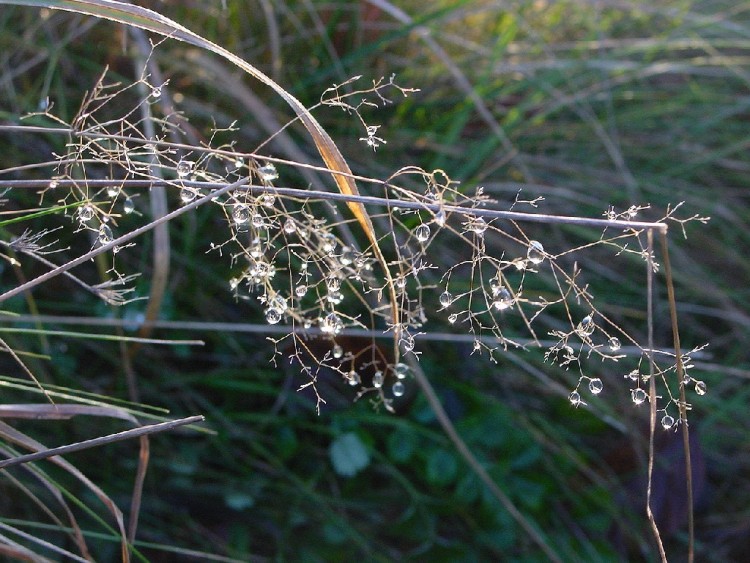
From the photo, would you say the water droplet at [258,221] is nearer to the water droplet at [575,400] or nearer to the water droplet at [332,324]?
the water droplet at [332,324]

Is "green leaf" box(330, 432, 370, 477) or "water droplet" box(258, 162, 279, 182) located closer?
"water droplet" box(258, 162, 279, 182)

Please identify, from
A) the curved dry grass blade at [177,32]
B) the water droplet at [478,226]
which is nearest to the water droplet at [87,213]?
the curved dry grass blade at [177,32]

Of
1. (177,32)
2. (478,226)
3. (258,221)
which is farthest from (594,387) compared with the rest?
(177,32)

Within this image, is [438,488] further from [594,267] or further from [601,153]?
[601,153]

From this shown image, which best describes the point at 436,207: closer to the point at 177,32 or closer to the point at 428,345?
the point at 177,32

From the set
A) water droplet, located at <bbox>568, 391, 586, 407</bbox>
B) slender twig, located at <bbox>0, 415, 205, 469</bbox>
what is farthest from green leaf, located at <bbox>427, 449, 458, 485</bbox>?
slender twig, located at <bbox>0, 415, 205, 469</bbox>

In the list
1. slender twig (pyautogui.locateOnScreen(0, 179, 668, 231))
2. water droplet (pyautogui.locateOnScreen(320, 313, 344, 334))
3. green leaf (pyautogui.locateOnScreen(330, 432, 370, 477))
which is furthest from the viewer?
green leaf (pyautogui.locateOnScreen(330, 432, 370, 477))

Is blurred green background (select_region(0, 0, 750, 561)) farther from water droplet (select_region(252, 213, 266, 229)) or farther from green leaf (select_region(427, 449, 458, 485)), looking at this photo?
water droplet (select_region(252, 213, 266, 229))
